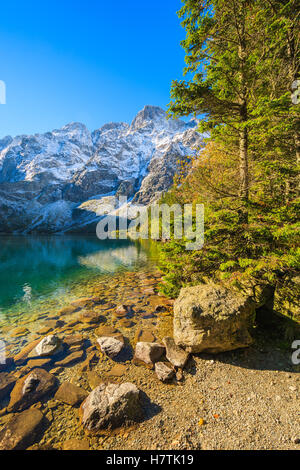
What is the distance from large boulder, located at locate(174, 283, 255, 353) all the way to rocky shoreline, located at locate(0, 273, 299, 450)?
102mm

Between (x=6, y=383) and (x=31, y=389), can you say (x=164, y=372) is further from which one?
(x=6, y=383)

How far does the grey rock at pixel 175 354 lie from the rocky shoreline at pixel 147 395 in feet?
0.12

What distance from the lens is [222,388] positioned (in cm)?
515

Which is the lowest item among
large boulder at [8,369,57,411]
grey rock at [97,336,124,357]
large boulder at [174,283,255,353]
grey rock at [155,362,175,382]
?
large boulder at [8,369,57,411]

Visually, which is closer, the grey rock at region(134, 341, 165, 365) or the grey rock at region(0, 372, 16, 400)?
the grey rock at region(0, 372, 16, 400)

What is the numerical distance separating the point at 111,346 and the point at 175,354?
2.67m

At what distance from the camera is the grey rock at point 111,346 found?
702 cm

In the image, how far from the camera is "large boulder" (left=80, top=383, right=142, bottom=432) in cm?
432

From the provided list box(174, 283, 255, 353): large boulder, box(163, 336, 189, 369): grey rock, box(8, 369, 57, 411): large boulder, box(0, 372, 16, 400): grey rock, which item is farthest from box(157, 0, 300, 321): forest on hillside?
box(0, 372, 16, 400): grey rock

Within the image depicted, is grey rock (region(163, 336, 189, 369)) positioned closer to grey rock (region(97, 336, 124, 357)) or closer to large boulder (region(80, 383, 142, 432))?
large boulder (region(80, 383, 142, 432))

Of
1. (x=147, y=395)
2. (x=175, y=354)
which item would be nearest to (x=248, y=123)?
(x=175, y=354)

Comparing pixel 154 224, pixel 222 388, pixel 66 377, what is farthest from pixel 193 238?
pixel 66 377

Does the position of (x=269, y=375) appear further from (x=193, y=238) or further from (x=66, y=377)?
(x=66, y=377)

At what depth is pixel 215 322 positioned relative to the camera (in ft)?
19.3
